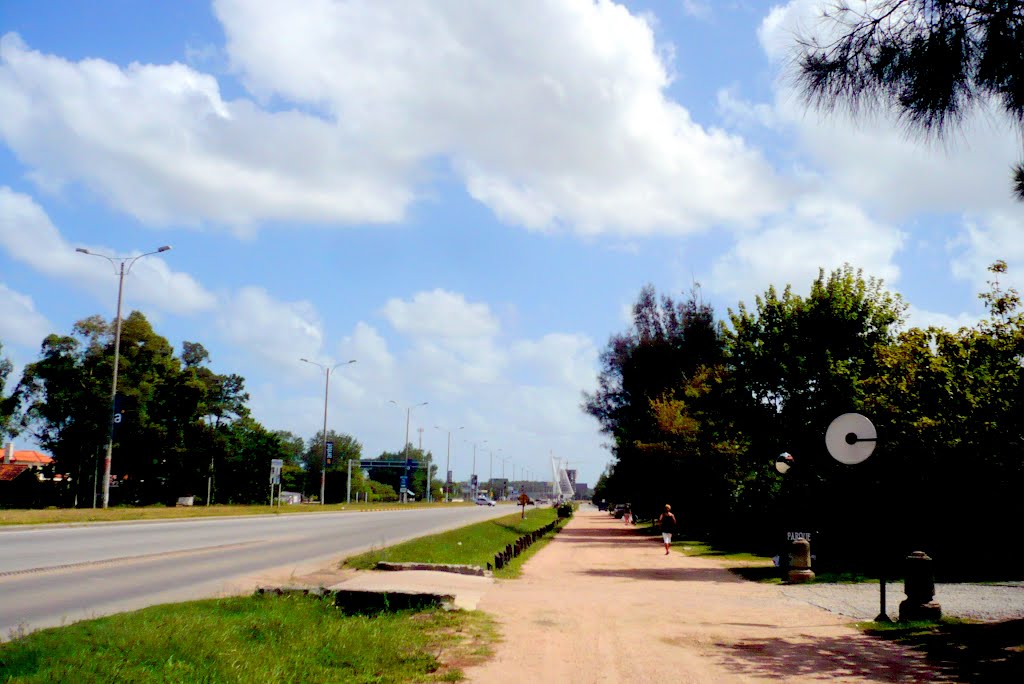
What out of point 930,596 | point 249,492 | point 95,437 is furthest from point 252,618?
point 249,492

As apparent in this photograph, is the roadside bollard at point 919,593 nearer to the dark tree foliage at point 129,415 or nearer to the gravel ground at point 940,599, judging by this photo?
the gravel ground at point 940,599

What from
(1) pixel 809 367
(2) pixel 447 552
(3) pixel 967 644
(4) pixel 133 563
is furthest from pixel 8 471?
(3) pixel 967 644

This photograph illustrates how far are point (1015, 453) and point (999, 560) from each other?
828cm

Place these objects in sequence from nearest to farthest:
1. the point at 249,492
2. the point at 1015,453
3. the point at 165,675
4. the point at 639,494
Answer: the point at 165,675 → the point at 1015,453 → the point at 639,494 → the point at 249,492

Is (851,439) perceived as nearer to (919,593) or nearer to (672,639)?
(919,593)

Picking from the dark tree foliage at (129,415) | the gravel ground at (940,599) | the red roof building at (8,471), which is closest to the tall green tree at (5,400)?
the dark tree foliage at (129,415)

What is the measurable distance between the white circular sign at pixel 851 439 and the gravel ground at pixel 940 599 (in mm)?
2363

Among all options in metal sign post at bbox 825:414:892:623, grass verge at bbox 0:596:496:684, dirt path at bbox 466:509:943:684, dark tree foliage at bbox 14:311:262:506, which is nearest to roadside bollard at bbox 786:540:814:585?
dirt path at bbox 466:509:943:684

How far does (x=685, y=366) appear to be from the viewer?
46594 mm

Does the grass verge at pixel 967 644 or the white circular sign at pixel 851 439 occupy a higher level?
the white circular sign at pixel 851 439

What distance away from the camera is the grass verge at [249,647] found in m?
6.56

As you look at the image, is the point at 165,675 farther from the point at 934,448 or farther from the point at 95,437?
the point at 95,437

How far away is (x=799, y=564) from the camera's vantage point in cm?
1934

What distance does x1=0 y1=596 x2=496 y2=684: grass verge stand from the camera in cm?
656
